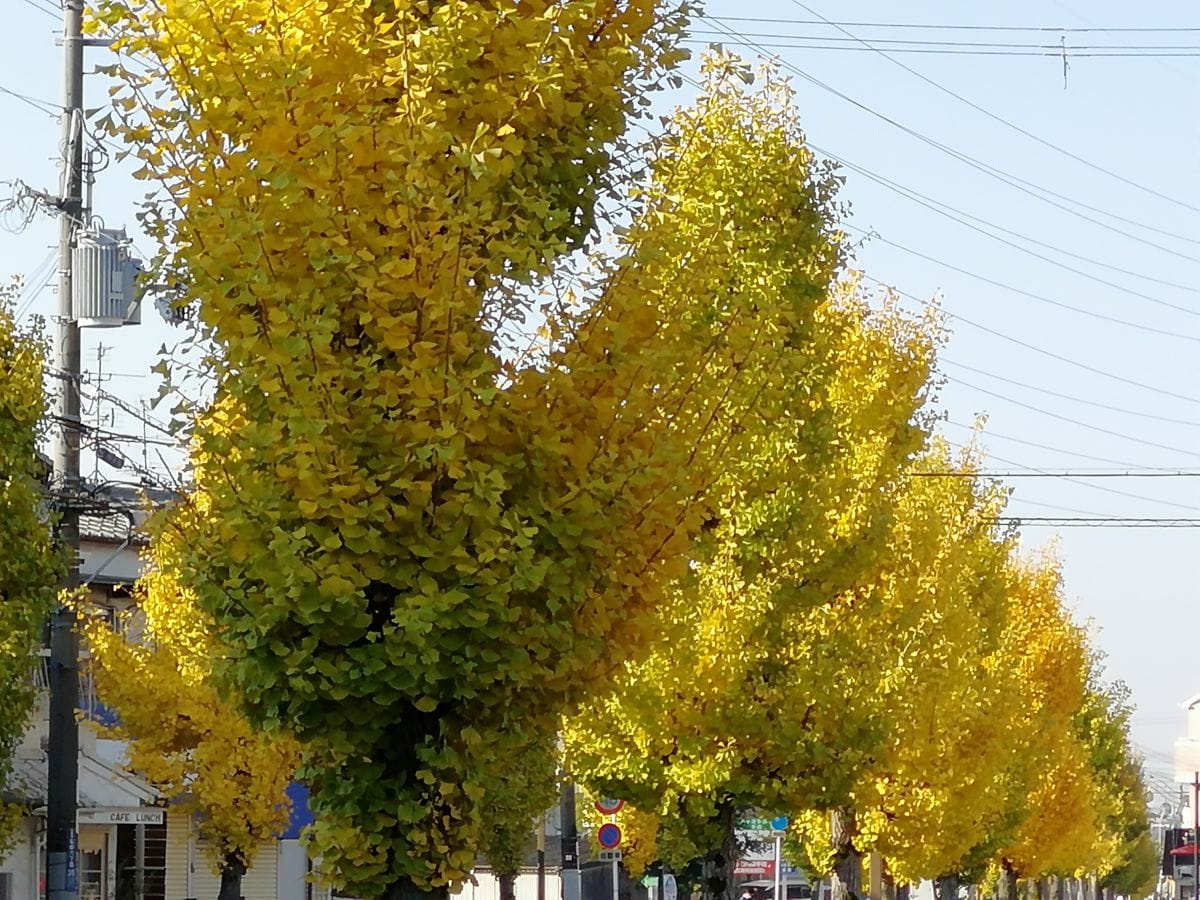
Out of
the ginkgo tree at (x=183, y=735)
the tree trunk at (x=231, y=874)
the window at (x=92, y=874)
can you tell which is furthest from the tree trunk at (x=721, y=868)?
the window at (x=92, y=874)

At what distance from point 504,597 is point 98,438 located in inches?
681

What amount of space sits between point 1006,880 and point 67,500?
38.5 m

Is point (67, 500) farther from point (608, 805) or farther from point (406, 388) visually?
point (406, 388)

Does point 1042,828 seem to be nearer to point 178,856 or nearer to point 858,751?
point 178,856

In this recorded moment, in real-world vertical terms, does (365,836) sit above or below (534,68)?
below

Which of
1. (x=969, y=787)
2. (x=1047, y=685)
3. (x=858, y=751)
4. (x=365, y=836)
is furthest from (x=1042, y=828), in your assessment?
(x=365, y=836)

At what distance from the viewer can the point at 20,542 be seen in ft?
72.2

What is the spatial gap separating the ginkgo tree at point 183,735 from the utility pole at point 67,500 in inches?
243

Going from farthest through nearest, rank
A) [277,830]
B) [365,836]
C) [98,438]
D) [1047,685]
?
[1047,685] < [277,830] < [98,438] < [365,836]

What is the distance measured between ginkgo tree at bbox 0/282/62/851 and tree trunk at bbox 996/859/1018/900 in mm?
35013

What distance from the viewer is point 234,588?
10.6 meters

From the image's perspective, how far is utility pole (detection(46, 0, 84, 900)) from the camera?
22.8m

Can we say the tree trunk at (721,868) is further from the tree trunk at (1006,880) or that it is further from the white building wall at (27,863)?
the tree trunk at (1006,880)

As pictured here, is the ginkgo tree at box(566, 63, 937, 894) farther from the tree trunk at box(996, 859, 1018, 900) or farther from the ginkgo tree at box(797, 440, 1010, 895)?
the tree trunk at box(996, 859, 1018, 900)
